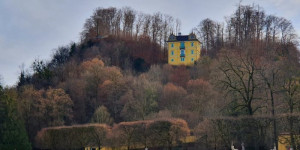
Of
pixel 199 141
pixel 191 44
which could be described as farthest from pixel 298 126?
pixel 191 44

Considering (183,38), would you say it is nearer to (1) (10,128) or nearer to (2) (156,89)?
(2) (156,89)

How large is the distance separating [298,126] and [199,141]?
11.8 meters

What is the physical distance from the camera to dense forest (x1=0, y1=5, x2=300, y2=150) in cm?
3656

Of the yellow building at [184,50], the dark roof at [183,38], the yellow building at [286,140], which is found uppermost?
the dark roof at [183,38]

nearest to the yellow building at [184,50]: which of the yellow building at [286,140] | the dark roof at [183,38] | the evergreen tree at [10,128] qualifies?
the dark roof at [183,38]

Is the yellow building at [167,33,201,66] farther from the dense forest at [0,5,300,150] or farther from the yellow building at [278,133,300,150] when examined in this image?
the yellow building at [278,133,300,150]

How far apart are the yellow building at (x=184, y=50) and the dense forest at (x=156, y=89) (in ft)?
7.11

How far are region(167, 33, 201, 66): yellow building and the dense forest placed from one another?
2.17 metres

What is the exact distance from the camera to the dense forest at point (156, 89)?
3656cm

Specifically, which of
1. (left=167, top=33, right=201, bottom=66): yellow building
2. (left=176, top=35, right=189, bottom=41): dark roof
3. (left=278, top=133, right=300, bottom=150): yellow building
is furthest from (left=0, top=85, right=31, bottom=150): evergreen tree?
(left=176, top=35, right=189, bottom=41): dark roof

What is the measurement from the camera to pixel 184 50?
7838cm

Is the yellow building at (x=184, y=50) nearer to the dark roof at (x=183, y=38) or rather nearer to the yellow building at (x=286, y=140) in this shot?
the dark roof at (x=183, y=38)

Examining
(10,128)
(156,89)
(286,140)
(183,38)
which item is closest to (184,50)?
(183,38)

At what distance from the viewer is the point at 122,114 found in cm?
5631
